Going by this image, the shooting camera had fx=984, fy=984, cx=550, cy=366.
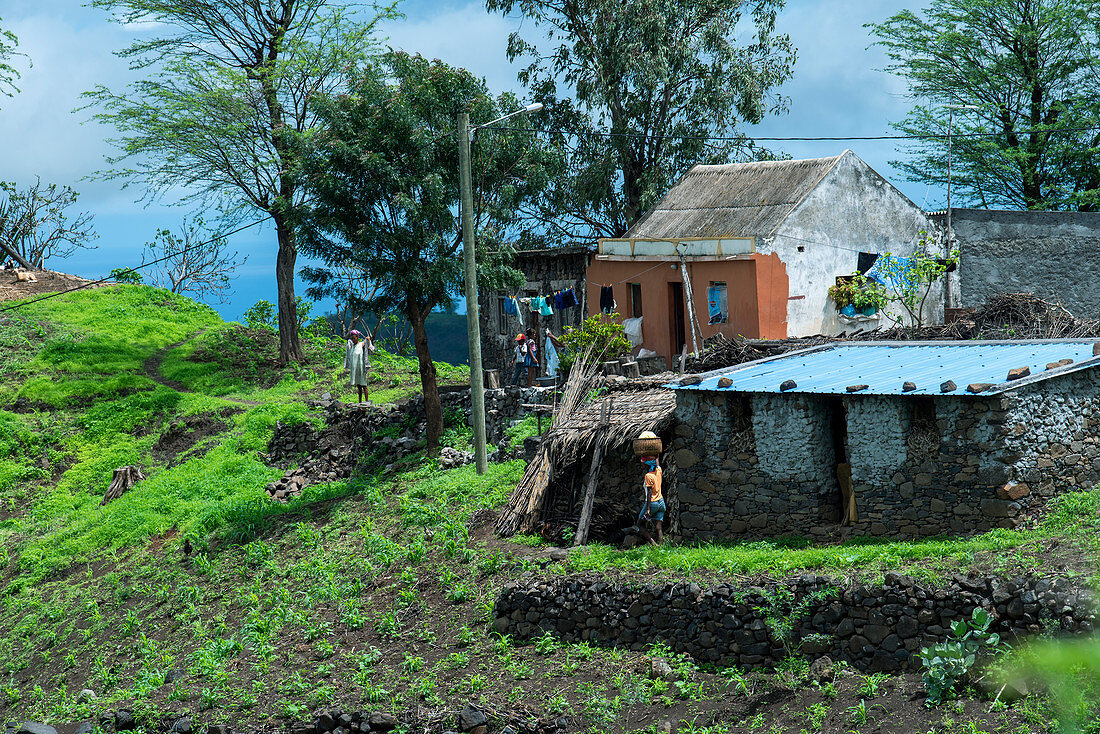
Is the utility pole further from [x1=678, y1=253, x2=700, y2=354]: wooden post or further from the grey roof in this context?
the grey roof

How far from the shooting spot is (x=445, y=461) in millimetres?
18250

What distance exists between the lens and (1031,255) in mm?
21000

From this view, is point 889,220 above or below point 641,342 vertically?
above

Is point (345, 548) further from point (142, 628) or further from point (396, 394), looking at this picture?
point (396, 394)

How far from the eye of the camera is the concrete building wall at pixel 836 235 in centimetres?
2009

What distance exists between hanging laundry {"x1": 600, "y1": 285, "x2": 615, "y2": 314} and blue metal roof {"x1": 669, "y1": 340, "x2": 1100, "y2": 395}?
23.2 feet

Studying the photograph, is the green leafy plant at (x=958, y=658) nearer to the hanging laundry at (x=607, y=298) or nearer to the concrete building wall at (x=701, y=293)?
the concrete building wall at (x=701, y=293)

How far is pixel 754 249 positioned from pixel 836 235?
2.62m

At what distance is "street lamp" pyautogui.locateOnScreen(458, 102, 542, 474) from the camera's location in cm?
1652

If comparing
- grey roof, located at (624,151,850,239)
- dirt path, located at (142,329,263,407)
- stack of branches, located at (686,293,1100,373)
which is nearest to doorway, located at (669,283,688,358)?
grey roof, located at (624,151,850,239)

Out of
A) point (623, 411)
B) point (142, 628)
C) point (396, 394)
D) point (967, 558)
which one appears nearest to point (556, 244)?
point (396, 394)

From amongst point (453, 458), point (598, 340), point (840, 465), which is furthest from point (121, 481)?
point (840, 465)

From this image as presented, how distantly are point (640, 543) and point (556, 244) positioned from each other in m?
17.8

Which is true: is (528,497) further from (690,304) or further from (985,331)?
(985,331)
